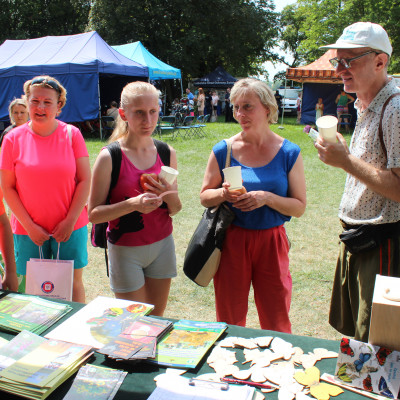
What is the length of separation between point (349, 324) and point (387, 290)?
107 cm

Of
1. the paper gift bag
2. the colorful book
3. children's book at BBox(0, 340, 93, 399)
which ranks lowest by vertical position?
the paper gift bag

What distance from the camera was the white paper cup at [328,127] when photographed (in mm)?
1819

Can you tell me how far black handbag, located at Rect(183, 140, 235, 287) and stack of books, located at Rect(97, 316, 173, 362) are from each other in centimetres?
68

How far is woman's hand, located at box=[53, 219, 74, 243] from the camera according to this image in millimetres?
2557

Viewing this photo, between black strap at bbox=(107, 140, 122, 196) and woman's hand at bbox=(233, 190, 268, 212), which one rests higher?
black strap at bbox=(107, 140, 122, 196)

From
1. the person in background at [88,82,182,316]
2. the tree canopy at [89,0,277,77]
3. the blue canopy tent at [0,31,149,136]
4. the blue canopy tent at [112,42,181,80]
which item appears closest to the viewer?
the person in background at [88,82,182,316]

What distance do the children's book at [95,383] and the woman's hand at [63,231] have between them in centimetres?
132

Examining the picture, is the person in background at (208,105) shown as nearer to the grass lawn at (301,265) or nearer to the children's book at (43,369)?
the grass lawn at (301,265)

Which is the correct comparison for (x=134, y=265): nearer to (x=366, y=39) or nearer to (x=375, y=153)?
(x=375, y=153)

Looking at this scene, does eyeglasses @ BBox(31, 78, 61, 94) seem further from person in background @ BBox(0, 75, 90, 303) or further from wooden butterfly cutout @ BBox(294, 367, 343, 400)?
wooden butterfly cutout @ BBox(294, 367, 343, 400)

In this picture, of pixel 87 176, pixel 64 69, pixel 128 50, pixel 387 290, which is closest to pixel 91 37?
pixel 64 69

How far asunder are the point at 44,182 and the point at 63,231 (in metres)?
0.33

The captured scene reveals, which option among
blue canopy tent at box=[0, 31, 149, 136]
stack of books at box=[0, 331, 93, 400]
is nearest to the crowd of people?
stack of books at box=[0, 331, 93, 400]

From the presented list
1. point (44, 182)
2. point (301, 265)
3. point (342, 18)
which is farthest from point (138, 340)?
point (342, 18)
